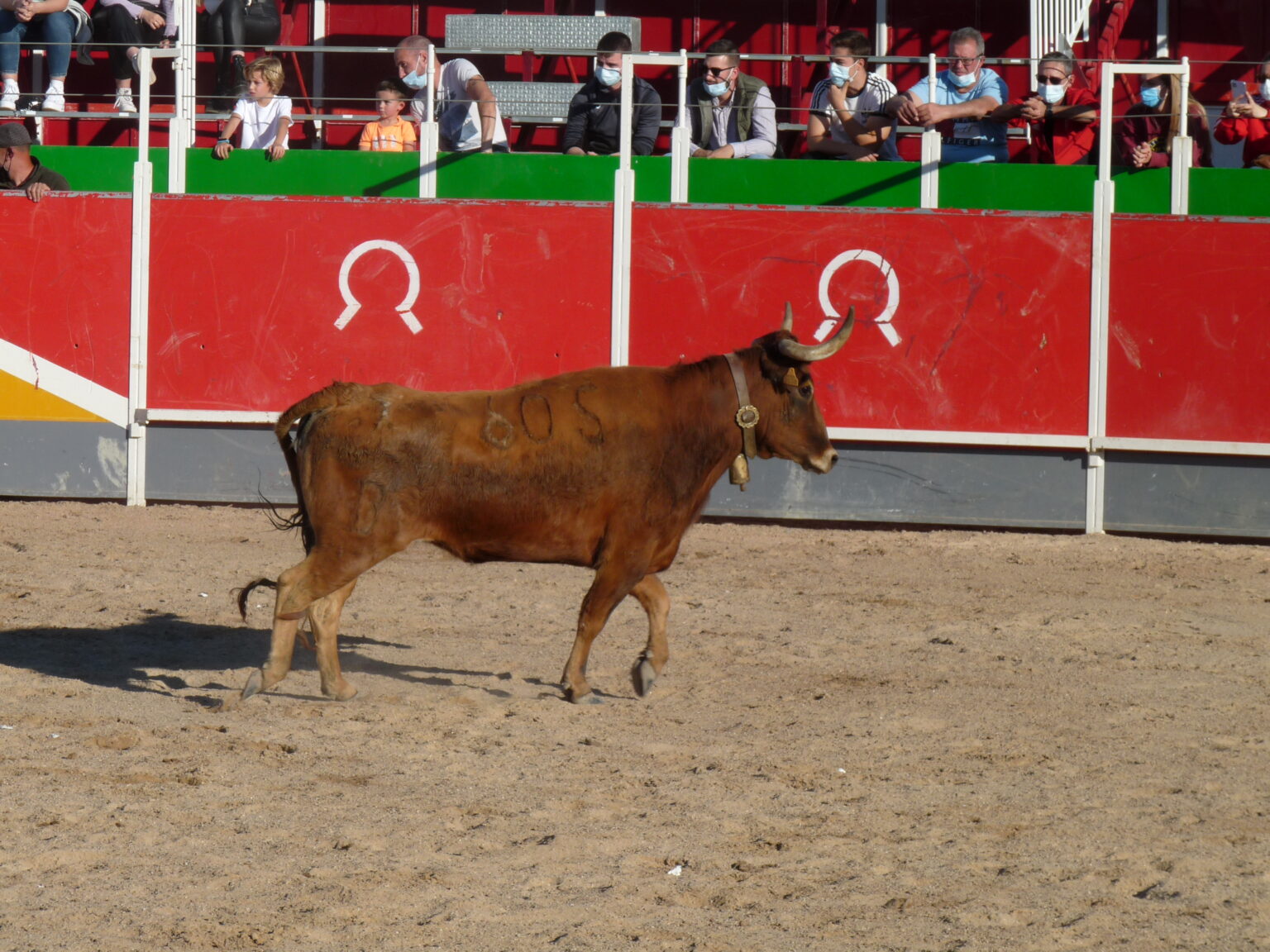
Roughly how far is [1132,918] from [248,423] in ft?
30.3

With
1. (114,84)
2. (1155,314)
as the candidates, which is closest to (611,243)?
(1155,314)

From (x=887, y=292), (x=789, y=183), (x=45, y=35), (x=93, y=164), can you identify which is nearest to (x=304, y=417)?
(x=887, y=292)

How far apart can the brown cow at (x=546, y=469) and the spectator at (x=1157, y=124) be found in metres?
5.85

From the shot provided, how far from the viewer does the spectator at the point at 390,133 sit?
43.5 ft

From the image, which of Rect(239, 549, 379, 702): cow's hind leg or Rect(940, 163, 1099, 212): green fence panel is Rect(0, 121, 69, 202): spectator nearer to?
Rect(940, 163, 1099, 212): green fence panel

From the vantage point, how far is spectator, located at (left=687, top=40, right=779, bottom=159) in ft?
42.4

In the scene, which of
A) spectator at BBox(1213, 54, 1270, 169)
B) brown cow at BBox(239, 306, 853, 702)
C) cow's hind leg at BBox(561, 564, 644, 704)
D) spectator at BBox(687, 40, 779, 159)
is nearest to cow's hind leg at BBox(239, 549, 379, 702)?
brown cow at BBox(239, 306, 853, 702)

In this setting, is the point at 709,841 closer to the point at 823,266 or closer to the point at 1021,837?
the point at 1021,837

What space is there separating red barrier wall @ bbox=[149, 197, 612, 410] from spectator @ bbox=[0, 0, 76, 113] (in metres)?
2.47

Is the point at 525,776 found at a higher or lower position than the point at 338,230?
lower

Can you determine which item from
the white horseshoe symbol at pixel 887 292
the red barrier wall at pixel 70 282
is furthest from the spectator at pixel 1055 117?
the red barrier wall at pixel 70 282

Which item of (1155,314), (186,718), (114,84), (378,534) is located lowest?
(186,718)

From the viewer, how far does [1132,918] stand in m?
4.87

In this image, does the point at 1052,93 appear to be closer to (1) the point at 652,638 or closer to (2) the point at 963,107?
(2) the point at 963,107
